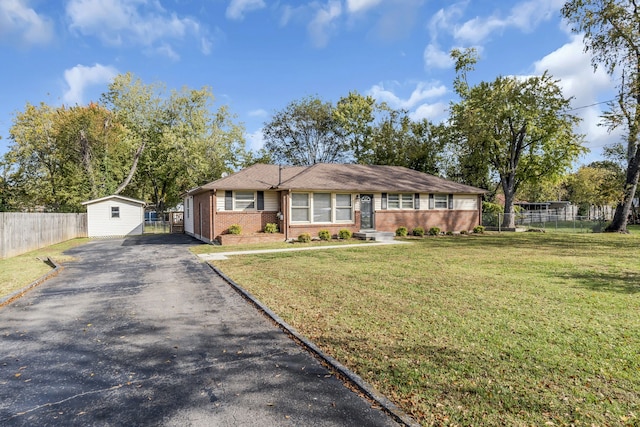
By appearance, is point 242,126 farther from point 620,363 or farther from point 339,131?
point 620,363

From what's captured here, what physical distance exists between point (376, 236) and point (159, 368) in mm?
15012

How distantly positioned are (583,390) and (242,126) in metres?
35.4

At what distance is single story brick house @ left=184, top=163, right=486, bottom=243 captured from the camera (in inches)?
653

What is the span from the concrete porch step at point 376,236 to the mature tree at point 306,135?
805 inches

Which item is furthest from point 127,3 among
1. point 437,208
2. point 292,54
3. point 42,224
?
point 437,208

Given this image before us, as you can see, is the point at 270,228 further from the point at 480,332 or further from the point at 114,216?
the point at 114,216

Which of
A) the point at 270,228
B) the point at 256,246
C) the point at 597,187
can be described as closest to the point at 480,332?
the point at 256,246

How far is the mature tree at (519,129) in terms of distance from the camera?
81.5 feet

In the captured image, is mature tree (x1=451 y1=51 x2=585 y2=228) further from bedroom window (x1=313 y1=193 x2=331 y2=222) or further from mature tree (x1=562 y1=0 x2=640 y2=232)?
bedroom window (x1=313 y1=193 x2=331 y2=222)

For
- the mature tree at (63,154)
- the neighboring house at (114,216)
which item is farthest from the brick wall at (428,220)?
the mature tree at (63,154)

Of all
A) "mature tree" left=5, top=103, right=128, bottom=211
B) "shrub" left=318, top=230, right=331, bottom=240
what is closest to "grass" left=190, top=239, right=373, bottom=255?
"shrub" left=318, top=230, right=331, bottom=240

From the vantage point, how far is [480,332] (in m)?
4.47

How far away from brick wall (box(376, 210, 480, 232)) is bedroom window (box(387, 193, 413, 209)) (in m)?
0.37

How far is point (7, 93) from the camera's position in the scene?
2491 centimetres
